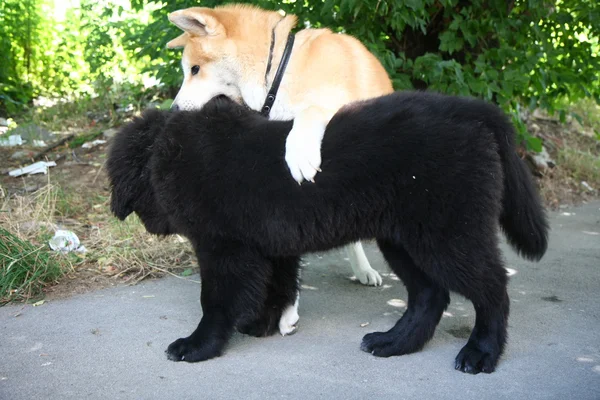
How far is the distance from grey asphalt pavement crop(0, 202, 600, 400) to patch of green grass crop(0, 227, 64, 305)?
0.66 ft

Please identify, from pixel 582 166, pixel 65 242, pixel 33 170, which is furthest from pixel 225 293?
pixel 582 166

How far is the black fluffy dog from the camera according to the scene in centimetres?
310

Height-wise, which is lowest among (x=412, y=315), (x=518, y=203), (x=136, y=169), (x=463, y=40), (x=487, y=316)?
(x=412, y=315)

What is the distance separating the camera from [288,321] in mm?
3672

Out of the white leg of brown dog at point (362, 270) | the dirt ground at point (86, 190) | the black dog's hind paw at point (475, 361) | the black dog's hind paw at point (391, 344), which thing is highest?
the black dog's hind paw at point (475, 361)

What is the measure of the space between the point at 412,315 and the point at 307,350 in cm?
60

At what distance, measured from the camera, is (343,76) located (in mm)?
4121

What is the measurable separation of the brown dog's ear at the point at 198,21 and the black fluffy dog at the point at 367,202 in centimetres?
92

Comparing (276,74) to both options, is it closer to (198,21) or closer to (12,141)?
(198,21)

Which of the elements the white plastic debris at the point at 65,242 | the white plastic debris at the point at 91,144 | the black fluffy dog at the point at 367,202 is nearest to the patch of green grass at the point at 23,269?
the white plastic debris at the point at 65,242

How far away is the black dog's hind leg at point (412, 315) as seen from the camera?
11.1ft

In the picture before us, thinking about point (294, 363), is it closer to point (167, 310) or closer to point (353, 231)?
point (353, 231)

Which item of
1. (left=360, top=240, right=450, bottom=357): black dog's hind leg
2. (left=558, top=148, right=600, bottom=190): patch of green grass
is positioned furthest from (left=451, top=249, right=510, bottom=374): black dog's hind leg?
(left=558, top=148, right=600, bottom=190): patch of green grass

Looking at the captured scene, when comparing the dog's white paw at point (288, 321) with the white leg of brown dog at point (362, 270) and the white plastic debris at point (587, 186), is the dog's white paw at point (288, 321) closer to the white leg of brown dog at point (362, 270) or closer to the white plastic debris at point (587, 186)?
the white leg of brown dog at point (362, 270)
